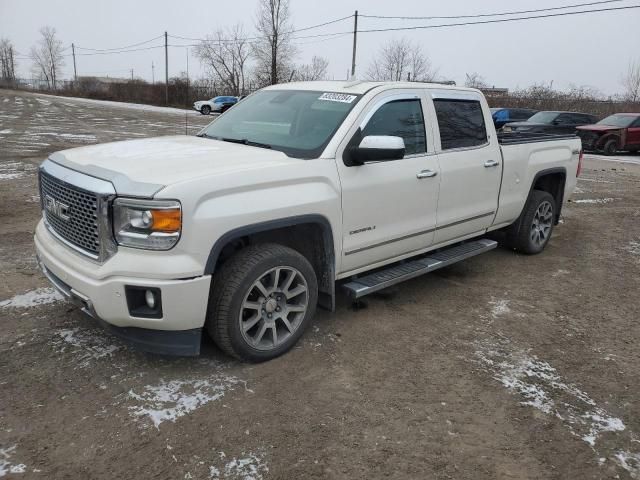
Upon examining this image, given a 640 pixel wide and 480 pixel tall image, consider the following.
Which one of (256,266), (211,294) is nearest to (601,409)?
(256,266)

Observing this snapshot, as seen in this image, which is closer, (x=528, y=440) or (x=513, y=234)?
(x=528, y=440)

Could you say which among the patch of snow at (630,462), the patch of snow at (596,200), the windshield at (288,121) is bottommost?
the patch of snow at (630,462)

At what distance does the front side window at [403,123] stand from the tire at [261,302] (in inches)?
47.8

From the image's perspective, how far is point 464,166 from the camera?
186 inches

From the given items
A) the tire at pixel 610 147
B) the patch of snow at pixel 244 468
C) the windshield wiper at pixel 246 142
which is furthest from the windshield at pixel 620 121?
the patch of snow at pixel 244 468

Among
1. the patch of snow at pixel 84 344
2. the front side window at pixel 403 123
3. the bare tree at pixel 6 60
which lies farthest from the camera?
the bare tree at pixel 6 60

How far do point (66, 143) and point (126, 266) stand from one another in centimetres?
1330

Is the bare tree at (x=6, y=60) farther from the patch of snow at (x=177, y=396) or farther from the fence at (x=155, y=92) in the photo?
the patch of snow at (x=177, y=396)

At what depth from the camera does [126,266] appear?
2.92m

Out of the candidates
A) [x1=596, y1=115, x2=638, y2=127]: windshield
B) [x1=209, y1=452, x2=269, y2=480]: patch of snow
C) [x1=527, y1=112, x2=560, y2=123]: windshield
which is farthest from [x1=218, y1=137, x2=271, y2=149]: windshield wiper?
[x1=596, y1=115, x2=638, y2=127]: windshield

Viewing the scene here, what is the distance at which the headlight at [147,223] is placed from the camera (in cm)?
286

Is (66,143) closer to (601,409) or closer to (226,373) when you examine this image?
(226,373)

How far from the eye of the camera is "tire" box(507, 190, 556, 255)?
19.6 feet

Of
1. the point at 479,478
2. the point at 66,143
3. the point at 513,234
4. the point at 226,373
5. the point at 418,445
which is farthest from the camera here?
the point at 66,143
